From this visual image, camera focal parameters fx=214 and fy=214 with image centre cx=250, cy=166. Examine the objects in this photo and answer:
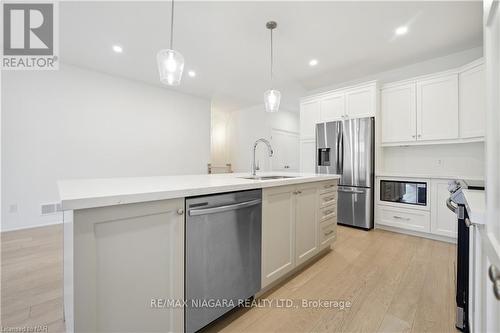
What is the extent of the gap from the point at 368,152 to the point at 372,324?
2454 mm

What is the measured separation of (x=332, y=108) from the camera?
12.5 ft

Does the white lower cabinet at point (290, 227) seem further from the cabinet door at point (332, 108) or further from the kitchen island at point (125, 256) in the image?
the cabinet door at point (332, 108)

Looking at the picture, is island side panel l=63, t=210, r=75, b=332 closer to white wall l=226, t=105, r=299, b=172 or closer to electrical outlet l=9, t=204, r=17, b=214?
electrical outlet l=9, t=204, r=17, b=214

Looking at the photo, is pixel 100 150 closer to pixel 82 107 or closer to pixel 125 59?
pixel 82 107

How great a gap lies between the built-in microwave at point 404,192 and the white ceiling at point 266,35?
1888mm

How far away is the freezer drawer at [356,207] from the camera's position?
10.8 ft

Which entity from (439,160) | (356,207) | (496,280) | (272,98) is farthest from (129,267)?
(439,160)

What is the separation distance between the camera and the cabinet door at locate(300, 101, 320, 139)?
4066mm

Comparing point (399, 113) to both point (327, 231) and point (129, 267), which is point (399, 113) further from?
point (129, 267)

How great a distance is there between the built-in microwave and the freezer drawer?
0.23 meters

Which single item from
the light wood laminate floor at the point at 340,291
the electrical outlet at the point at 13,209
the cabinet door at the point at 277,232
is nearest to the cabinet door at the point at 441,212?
the light wood laminate floor at the point at 340,291

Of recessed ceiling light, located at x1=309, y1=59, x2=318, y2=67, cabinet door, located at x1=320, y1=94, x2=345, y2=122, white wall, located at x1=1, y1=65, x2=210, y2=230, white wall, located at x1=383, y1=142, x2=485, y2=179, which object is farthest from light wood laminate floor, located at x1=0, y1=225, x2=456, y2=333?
recessed ceiling light, located at x1=309, y1=59, x2=318, y2=67

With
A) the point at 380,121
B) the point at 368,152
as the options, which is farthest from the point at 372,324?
the point at 380,121

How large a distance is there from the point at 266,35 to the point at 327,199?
2.17m
